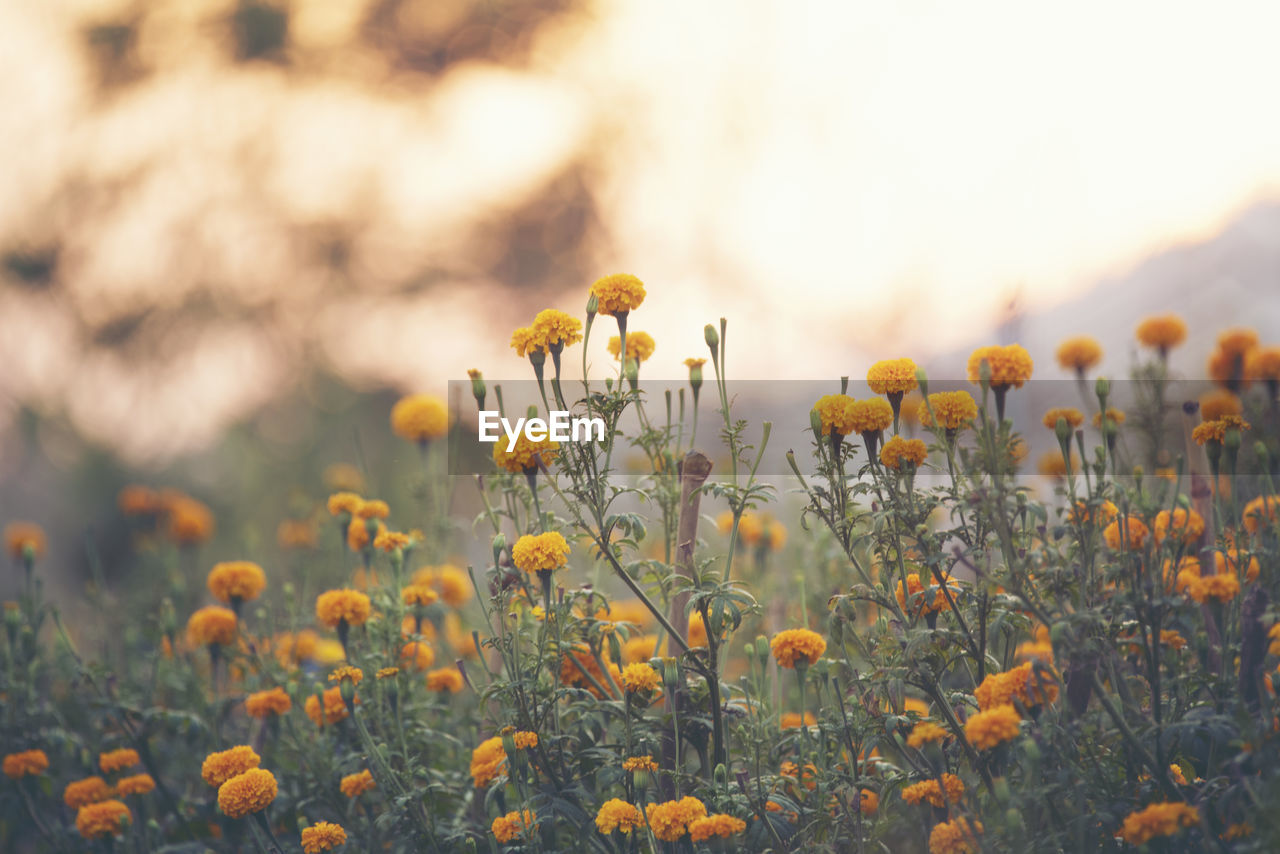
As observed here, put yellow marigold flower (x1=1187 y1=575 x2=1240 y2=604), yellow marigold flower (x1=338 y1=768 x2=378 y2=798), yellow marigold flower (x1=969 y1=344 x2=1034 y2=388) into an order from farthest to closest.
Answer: yellow marigold flower (x1=338 y1=768 x2=378 y2=798) → yellow marigold flower (x1=969 y1=344 x2=1034 y2=388) → yellow marigold flower (x1=1187 y1=575 x2=1240 y2=604)

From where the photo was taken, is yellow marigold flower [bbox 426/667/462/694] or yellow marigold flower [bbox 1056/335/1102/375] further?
yellow marigold flower [bbox 426/667/462/694]

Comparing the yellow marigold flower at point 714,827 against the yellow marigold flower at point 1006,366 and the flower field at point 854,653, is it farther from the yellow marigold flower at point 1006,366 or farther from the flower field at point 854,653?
the yellow marigold flower at point 1006,366

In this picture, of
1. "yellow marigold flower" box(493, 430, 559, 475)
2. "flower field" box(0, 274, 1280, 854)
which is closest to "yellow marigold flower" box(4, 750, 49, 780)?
"flower field" box(0, 274, 1280, 854)

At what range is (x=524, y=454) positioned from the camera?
1.71 metres

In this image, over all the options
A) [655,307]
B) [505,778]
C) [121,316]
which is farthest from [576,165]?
[505,778]

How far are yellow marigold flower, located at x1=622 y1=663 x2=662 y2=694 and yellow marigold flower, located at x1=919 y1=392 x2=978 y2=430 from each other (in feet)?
2.28

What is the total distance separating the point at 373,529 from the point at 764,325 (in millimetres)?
3859

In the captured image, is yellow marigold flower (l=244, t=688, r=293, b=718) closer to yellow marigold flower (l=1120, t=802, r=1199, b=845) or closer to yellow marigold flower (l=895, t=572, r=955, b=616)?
yellow marigold flower (l=895, t=572, r=955, b=616)

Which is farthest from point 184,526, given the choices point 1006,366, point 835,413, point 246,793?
point 1006,366

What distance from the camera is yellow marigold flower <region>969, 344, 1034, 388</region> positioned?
152 cm

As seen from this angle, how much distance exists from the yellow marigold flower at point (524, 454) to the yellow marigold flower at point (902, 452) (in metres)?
0.59

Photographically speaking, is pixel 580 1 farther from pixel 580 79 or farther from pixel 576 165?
pixel 576 165

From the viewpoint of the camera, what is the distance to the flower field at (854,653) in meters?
1.46

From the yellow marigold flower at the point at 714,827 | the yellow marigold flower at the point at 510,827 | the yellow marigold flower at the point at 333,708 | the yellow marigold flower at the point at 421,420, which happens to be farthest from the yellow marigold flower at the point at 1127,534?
the yellow marigold flower at the point at 421,420
